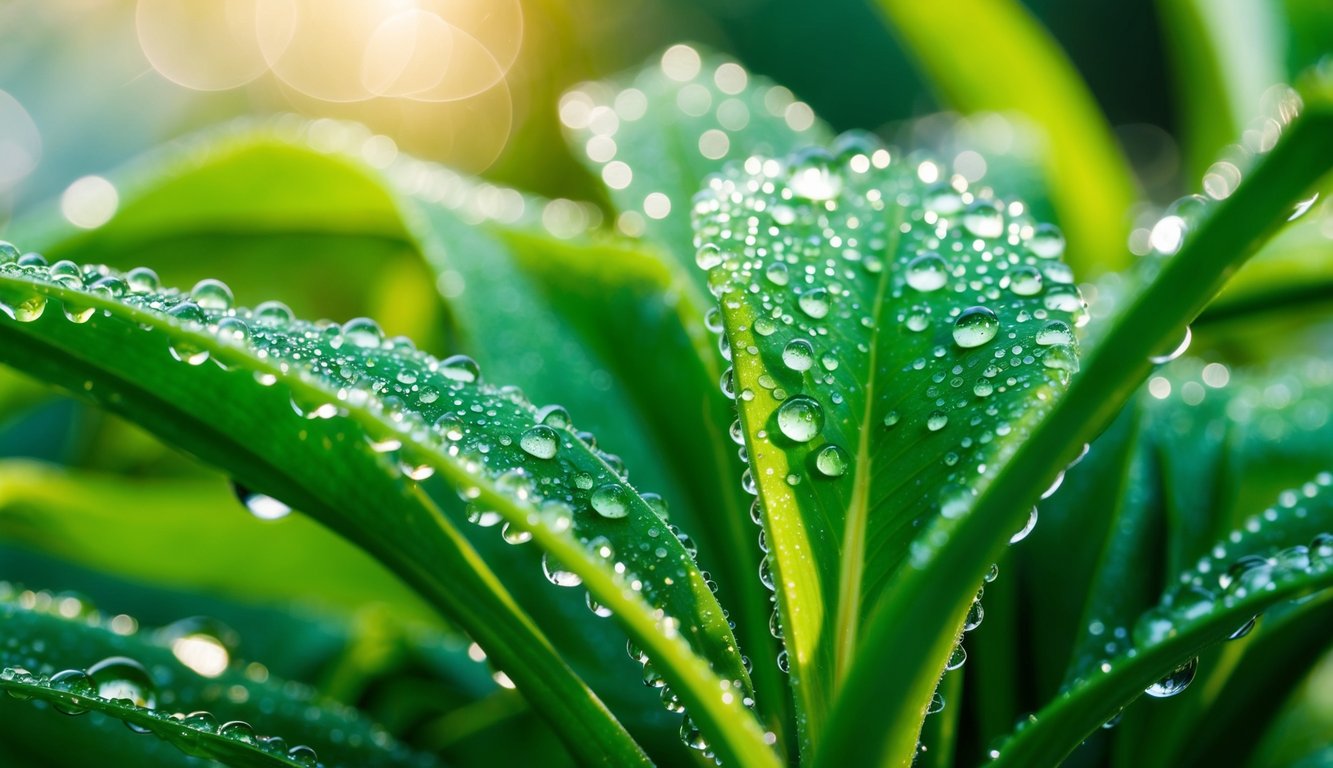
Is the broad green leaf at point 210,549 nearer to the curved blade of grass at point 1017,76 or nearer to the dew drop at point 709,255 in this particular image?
the dew drop at point 709,255

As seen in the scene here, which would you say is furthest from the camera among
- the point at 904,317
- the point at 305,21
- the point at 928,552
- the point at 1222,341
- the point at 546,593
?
the point at 305,21

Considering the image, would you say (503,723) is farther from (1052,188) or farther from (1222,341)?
(1222,341)

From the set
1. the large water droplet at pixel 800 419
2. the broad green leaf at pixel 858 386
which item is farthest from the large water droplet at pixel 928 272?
the large water droplet at pixel 800 419

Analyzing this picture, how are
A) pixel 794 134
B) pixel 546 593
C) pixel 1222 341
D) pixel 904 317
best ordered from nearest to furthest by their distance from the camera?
pixel 904 317 → pixel 546 593 → pixel 794 134 → pixel 1222 341

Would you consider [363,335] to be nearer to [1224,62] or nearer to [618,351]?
[618,351]

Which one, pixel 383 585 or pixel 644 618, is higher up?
pixel 383 585

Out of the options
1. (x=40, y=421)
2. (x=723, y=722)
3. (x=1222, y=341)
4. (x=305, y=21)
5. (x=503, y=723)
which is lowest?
(x=723, y=722)

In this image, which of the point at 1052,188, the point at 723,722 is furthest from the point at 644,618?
the point at 1052,188
